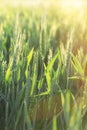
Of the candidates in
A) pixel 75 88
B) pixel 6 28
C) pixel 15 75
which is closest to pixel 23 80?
pixel 15 75

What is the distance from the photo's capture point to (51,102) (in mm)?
1339

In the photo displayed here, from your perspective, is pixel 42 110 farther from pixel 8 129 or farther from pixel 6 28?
pixel 6 28

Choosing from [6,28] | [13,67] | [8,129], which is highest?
[6,28]

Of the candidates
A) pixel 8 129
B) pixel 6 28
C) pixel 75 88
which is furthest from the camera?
pixel 6 28

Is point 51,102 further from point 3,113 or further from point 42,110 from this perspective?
point 3,113

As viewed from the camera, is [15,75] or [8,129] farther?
[15,75]

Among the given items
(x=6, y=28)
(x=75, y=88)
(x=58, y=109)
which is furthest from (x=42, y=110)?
(x=6, y=28)

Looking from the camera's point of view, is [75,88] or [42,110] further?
[75,88]

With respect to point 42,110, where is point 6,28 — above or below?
above

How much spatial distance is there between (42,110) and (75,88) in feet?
0.97

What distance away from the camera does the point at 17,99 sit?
131 centimetres

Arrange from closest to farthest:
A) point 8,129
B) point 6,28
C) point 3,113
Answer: point 8,129
point 3,113
point 6,28

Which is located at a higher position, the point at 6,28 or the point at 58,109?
the point at 6,28

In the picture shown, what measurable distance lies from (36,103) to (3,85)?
0.17 meters
